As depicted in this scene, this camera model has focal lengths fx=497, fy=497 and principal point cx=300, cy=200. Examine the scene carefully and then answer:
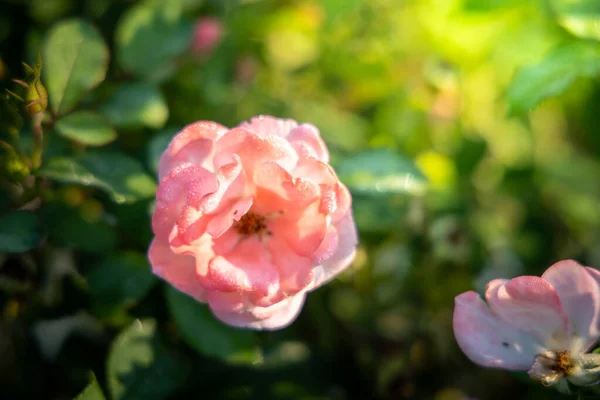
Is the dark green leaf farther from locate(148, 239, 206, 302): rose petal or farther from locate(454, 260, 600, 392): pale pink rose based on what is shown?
locate(454, 260, 600, 392): pale pink rose

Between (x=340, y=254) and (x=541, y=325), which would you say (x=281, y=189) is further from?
(x=541, y=325)

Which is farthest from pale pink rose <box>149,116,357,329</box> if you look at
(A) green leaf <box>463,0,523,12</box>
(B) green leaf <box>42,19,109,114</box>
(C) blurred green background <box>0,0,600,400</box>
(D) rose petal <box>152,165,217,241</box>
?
(A) green leaf <box>463,0,523,12</box>

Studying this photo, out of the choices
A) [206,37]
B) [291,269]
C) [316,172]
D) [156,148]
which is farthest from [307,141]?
[206,37]

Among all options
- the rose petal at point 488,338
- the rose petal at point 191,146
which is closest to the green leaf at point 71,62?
the rose petal at point 191,146

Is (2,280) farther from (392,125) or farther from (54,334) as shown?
(392,125)

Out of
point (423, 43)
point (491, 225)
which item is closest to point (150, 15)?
point (423, 43)
